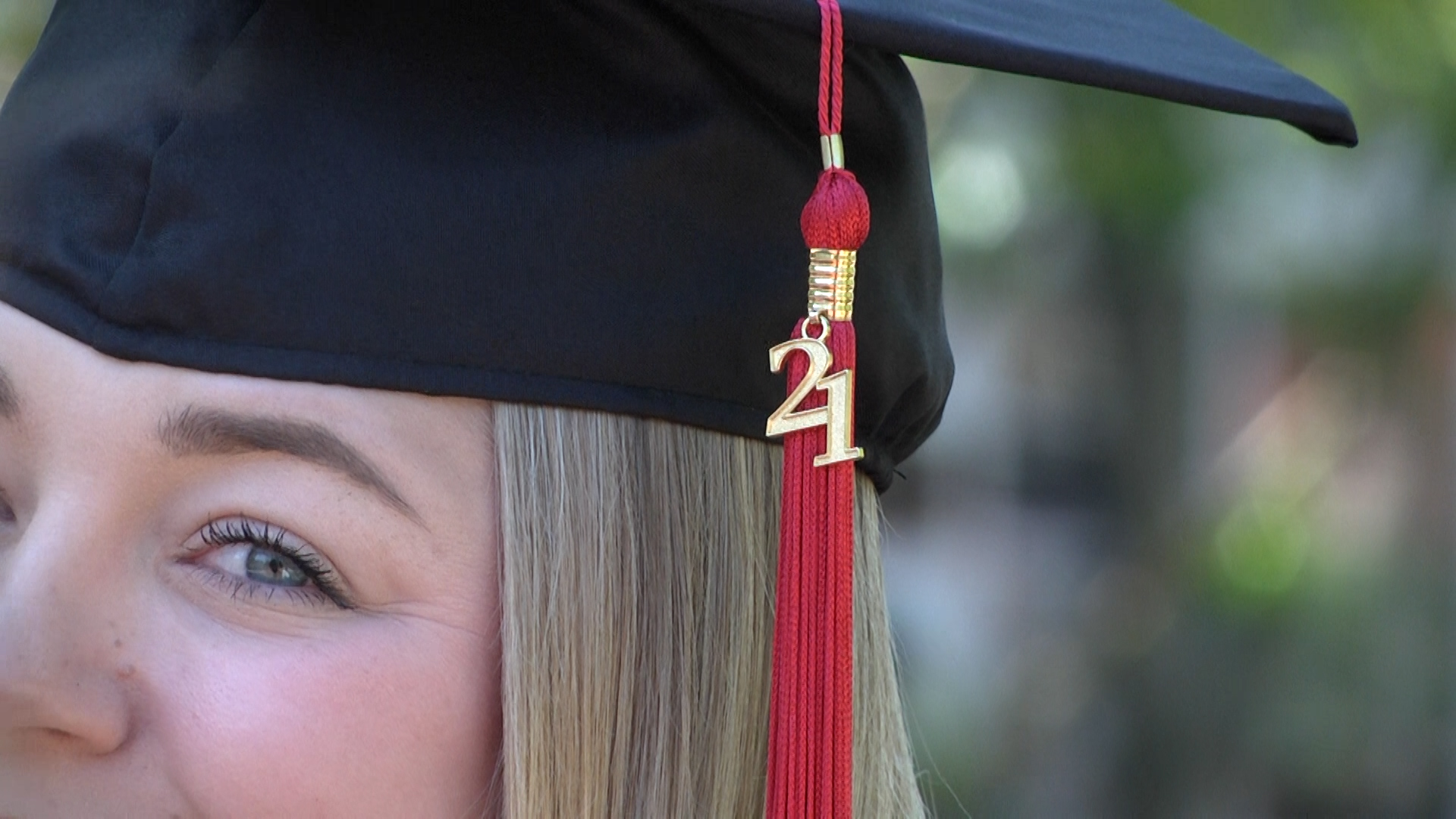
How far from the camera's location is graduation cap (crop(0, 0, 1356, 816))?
1.22 m

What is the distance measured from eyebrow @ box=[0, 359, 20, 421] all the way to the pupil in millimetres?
203

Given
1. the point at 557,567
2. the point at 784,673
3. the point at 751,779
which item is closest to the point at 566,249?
the point at 557,567

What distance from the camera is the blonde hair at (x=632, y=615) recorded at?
1.27 metres

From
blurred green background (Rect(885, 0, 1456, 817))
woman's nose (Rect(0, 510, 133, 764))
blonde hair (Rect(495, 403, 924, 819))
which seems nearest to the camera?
woman's nose (Rect(0, 510, 133, 764))

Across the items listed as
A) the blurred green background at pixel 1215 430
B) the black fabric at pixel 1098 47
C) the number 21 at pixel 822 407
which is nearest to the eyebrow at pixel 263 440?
the number 21 at pixel 822 407

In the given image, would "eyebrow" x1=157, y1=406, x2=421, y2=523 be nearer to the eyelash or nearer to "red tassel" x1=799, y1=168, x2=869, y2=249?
the eyelash

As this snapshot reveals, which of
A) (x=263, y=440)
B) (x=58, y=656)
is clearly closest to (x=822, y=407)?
(x=263, y=440)

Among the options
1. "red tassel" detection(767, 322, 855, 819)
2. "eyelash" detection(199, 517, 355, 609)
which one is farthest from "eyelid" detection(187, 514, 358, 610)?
"red tassel" detection(767, 322, 855, 819)

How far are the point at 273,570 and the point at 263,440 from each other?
0.37 feet

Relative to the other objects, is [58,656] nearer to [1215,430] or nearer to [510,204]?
[510,204]

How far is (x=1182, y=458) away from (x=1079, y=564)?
54cm

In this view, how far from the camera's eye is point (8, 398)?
4.08 feet

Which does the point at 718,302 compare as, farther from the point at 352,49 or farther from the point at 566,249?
the point at 352,49

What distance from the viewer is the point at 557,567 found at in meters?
1.28
